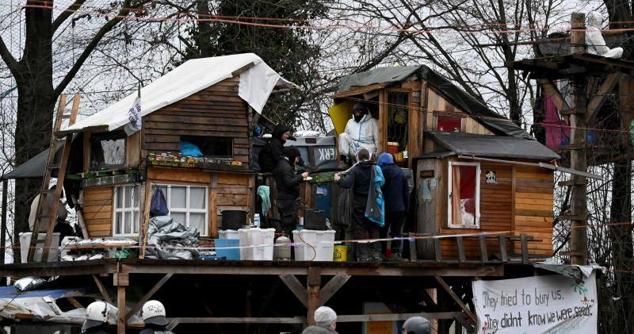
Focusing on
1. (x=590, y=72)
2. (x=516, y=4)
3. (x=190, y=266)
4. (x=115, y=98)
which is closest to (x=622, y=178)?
(x=516, y=4)

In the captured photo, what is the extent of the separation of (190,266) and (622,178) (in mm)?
14898

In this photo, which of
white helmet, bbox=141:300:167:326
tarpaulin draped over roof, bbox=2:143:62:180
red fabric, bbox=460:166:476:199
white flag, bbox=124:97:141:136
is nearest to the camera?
white helmet, bbox=141:300:167:326

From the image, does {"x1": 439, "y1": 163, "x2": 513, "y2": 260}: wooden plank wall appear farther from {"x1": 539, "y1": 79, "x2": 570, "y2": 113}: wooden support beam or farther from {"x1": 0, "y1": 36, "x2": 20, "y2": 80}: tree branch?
{"x1": 0, "y1": 36, "x2": 20, "y2": 80}: tree branch

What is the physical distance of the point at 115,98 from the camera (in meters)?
38.6

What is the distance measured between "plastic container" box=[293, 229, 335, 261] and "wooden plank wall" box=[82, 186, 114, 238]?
3.33m

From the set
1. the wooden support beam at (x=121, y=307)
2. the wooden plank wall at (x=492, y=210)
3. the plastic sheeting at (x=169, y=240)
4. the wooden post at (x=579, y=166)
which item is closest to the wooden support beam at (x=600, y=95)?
the wooden post at (x=579, y=166)

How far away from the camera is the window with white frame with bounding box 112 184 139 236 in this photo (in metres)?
26.8

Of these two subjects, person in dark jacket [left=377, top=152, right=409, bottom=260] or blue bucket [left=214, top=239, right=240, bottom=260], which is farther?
person in dark jacket [left=377, top=152, right=409, bottom=260]

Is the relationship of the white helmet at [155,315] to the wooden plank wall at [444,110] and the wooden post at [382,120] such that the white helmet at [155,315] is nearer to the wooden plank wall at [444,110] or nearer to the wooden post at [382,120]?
the wooden post at [382,120]

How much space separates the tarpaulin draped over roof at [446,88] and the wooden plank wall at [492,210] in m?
1.11

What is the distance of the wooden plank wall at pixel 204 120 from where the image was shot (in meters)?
27.0

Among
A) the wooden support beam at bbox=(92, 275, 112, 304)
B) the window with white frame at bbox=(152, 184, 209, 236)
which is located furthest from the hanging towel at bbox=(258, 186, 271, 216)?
the wooden support beam at bbox=(92, 275, 112, 304)

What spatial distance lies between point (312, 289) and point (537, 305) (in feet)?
16.0

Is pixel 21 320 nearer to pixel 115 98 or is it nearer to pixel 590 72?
pixel 590 72
